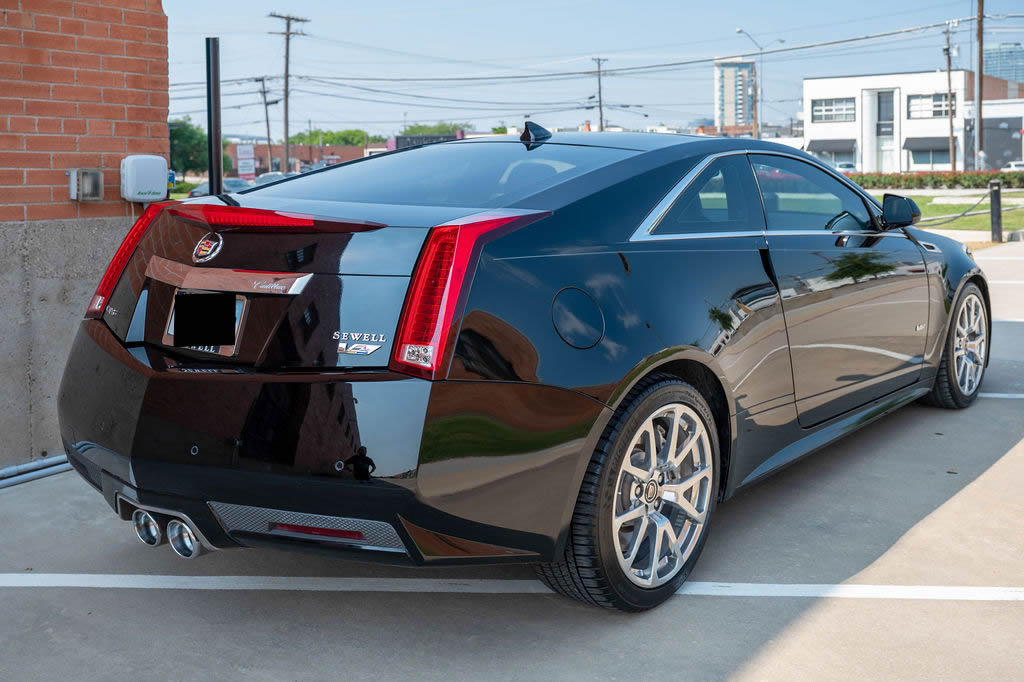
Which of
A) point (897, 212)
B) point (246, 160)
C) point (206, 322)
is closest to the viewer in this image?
point (206, 322)

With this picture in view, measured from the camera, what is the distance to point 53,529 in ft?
13.5

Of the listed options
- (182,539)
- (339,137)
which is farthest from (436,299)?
(339,137)

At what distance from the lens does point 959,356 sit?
585 cm

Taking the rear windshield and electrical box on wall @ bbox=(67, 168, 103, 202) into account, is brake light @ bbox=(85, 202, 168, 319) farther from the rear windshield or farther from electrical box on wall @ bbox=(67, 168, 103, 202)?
electrical box on wall @ bbox=(67, 168, 103, 202)

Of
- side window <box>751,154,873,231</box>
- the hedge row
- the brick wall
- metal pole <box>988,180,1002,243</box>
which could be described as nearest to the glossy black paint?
side window <box>751,154,873,231</box>

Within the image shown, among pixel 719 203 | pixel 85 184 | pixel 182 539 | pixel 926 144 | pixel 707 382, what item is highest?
pixel 926 144

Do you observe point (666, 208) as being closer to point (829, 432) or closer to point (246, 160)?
point (829, 432)

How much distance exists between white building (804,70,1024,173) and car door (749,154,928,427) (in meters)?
87.0

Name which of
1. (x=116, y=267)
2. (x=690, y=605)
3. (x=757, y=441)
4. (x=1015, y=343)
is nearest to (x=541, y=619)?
(x=690, y=605)

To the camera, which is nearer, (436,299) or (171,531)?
(436,299)

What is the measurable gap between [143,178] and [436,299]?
119 inches

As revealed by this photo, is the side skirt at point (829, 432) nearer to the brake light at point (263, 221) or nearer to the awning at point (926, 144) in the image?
the brake light at point (263, 221)

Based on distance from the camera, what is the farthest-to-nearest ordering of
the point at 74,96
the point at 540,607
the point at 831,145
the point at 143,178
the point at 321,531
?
1. the point at 831,145
2. the point at 143,178
3. the point at 74,96
4. the point at 540,607
5. the point at 321,531

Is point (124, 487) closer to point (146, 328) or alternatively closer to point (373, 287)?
point (146, 328)
